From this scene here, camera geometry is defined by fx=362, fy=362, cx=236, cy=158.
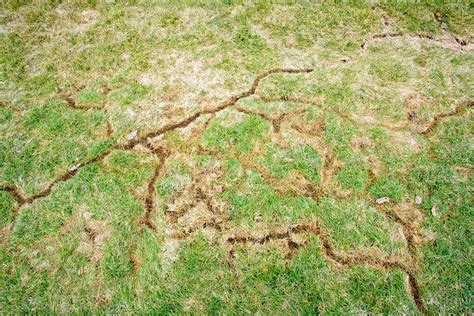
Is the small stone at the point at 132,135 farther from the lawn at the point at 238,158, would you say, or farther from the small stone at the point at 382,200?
the small stone at the point at 382,200

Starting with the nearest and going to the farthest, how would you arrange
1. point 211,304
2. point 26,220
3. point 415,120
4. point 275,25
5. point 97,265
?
1. point 211,304
2. point 97,265
3. point 26,220
4. point 415,120
5. point 275,25

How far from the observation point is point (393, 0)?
4082 mm

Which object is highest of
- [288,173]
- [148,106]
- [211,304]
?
[148,106]

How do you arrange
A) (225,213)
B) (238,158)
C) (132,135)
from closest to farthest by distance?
1. (225,213)
2. (238,158)
3. (132,135)

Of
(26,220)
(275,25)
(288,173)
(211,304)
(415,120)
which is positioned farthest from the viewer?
(275,25)

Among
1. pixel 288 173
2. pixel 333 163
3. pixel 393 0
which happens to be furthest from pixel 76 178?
pixel 393 0

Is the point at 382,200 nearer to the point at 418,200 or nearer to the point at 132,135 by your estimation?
the point at 418,200

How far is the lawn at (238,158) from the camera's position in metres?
2.36

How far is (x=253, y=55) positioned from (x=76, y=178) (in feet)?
6.62

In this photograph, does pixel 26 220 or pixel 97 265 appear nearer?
pixel 97 265

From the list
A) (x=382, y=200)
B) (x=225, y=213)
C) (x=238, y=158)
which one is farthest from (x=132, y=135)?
(x=382, y=200)

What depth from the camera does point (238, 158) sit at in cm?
289

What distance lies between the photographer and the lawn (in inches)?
92.7

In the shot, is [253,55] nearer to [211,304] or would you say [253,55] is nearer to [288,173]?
[288,173]
